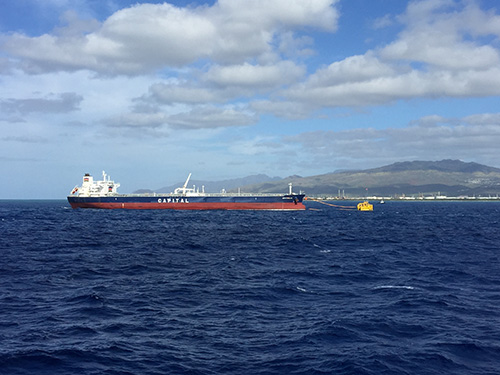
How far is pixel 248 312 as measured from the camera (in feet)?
73.4

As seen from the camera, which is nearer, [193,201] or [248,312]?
[248,312]

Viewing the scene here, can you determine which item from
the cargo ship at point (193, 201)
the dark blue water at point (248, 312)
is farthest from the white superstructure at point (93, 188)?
the dark blue water at point (248, 312)

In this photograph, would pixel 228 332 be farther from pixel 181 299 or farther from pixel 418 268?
pixel 418 268

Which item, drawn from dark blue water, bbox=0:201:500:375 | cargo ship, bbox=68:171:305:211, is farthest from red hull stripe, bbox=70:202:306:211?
dark blue water, bbox=0:201:500:375

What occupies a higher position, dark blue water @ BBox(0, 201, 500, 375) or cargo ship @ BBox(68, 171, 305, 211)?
cargo ship @ BBox(68, 171, 305, 211)

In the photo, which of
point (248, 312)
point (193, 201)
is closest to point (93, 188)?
point (193, 201)

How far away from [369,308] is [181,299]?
1118 cm

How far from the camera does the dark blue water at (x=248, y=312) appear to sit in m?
15.9

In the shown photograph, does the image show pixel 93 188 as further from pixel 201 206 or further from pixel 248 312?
pixel 248 312

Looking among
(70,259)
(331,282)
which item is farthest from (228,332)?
(70,259)

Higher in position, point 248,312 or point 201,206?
point 201,206

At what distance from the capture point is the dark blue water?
1585 cm

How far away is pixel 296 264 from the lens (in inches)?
1480

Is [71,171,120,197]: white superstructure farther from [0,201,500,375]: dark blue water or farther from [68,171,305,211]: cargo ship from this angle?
[0,201,500,375]: dark blue water
